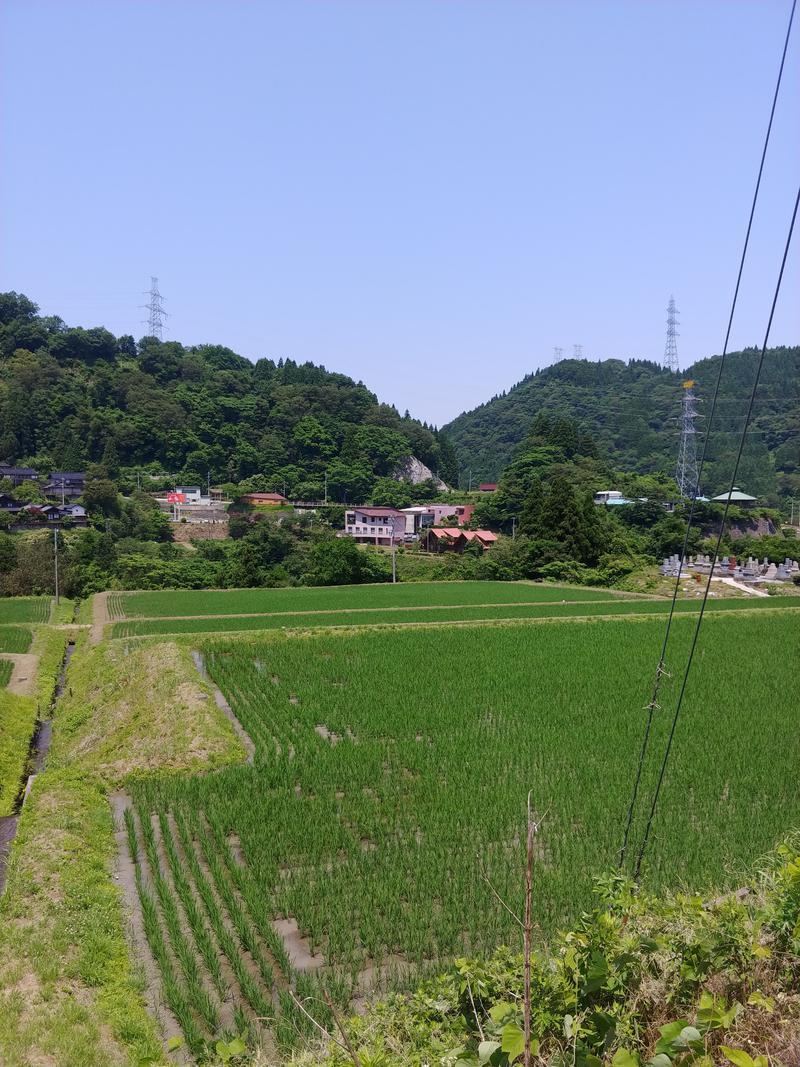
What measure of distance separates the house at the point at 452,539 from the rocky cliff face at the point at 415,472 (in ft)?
53.7

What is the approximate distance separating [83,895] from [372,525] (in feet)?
141

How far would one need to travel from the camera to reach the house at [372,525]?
49062mm

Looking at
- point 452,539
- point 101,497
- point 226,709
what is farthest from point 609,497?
point 226,709

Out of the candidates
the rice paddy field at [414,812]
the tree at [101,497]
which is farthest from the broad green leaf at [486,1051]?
the tree at [101,497]

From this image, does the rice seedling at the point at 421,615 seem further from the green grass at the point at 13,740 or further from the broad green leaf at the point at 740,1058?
the broad green leaf at the point at 740,1058

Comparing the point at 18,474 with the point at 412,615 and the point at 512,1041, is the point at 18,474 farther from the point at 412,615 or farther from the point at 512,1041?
the point at 512,1041

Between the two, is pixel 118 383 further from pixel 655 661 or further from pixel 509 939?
pixel 509 939

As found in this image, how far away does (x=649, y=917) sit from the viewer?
14.1 ft

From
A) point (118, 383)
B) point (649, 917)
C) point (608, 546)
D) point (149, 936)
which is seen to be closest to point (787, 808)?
point (649, 917)

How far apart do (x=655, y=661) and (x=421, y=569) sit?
73.6 feet

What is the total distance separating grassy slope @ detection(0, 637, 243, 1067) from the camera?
4.90 metres

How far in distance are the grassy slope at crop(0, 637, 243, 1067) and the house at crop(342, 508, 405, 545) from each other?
3519cm

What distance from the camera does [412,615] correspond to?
23.2 m

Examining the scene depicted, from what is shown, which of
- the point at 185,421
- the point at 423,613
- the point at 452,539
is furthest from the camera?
the point at 185,421
